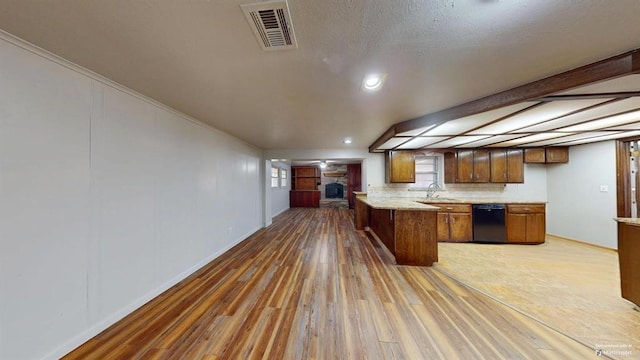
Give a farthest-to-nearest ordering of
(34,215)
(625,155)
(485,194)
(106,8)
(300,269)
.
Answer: (485,194), (625,155), (300,269), (34,215), (106,8)

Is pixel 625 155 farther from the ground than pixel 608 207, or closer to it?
farther from the ground

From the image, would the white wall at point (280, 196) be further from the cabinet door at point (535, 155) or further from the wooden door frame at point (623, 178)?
the wooden door frame at point (623, 178)

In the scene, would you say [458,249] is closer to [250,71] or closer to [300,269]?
[300,269]

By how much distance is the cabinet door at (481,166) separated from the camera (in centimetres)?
455

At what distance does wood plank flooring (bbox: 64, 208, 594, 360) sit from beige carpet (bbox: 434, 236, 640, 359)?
22 cm

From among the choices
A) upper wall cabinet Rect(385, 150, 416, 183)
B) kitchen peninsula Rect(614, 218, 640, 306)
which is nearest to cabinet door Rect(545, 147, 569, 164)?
upper wall cabinet Rect(385, 150, 416, 183)

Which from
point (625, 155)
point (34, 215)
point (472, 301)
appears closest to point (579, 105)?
point (472, 301)

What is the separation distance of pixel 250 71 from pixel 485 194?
5539mm

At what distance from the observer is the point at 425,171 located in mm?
5023

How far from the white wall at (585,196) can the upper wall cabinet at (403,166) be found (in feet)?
9.99

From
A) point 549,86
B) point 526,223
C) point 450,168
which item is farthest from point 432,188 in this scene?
point 549,86

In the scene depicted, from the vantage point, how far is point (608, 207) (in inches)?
150

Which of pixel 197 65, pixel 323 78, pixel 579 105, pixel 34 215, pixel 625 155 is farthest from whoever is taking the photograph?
pixel 625 155

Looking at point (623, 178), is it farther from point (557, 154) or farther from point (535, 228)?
point (535, 228)
